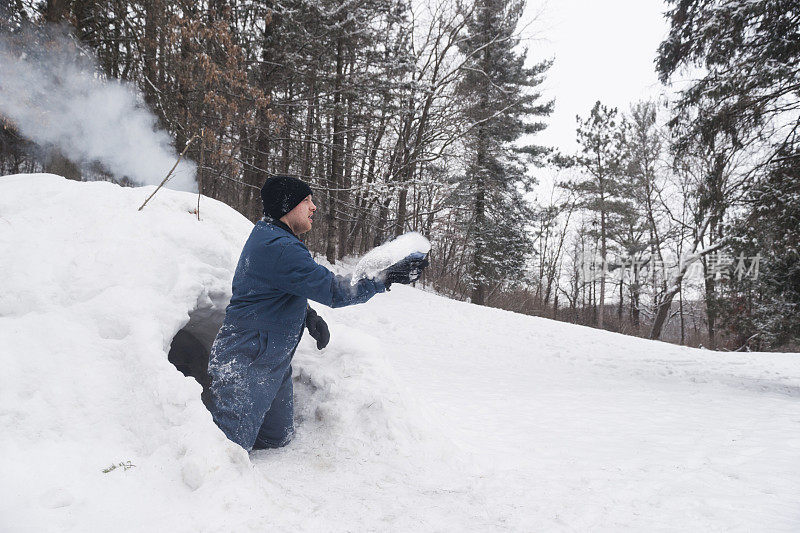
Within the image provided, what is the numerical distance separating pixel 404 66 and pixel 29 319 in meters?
12.2

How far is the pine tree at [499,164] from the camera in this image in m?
18.1

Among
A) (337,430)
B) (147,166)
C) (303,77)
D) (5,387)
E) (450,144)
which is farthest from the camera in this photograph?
(450,144)

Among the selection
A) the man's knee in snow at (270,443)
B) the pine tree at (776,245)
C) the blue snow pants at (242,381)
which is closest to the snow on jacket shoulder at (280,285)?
the blue snow pants at (242,381)

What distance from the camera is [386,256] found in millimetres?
2521

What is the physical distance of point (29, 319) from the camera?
242cm

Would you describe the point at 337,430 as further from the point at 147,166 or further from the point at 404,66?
the point at 404,66

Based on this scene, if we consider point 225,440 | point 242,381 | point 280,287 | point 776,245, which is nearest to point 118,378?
point 242,381

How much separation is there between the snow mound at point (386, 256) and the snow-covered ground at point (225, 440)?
1100 millimetres

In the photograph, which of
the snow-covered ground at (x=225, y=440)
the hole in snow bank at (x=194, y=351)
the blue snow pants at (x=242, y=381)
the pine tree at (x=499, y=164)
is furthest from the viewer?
the pine tree at (x=499, y=164)

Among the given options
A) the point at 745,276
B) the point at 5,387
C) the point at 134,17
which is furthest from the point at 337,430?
the point at 134,17

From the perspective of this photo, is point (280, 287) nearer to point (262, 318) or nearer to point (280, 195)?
point (262, 318)

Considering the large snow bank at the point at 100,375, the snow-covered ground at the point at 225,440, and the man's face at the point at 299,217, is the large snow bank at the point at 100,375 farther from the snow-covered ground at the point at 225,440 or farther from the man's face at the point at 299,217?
the man's face at the point at 299,217

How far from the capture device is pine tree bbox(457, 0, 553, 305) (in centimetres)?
1806

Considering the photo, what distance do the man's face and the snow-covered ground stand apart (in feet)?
2.86
